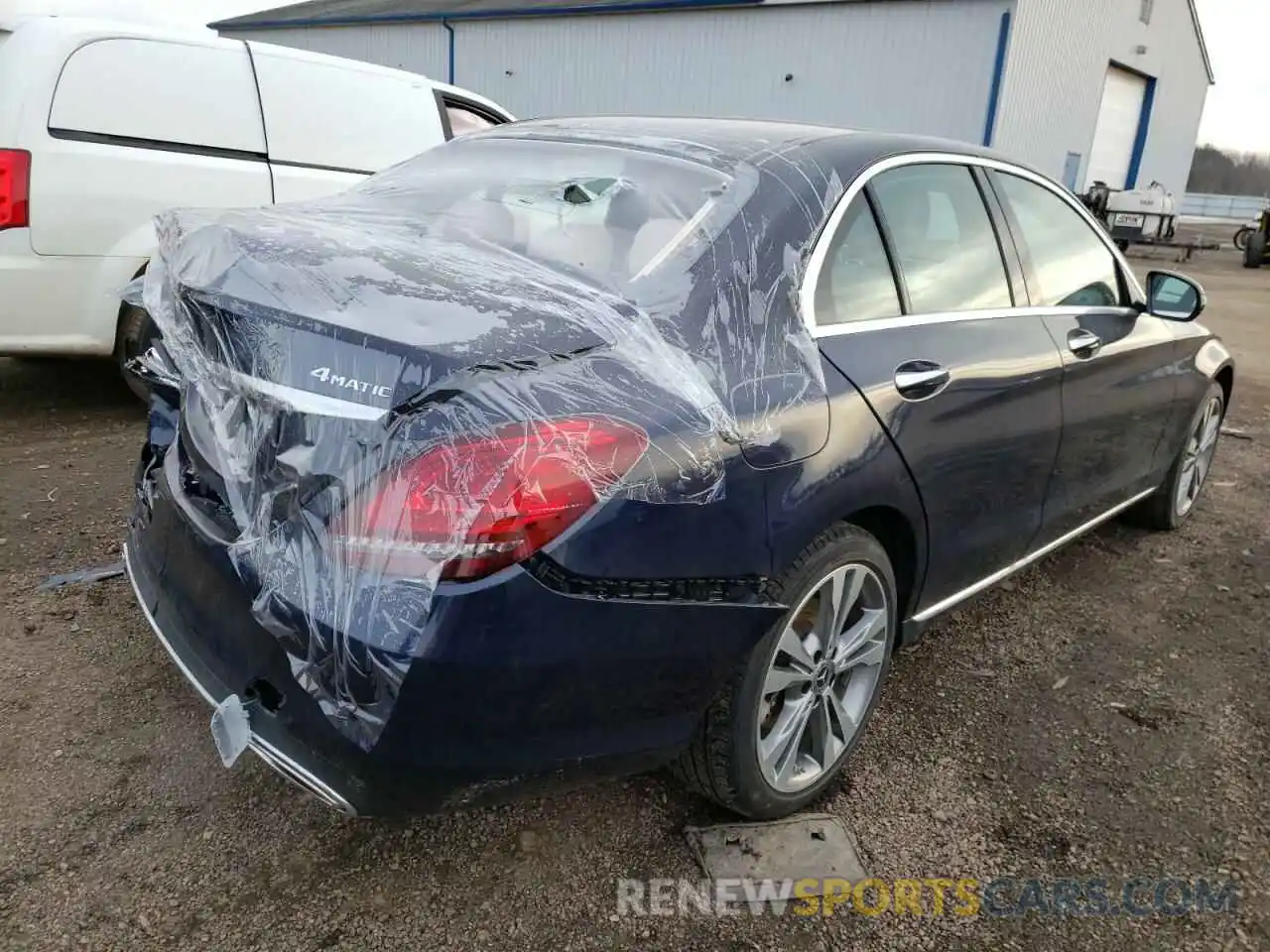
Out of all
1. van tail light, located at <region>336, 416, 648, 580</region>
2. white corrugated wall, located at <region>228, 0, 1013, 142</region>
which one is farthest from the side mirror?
white corrugated wall, located at <region>228, 0, 1013, 142</region>

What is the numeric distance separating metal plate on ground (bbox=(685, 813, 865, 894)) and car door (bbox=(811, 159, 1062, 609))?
71cm

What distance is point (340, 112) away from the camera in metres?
5.42

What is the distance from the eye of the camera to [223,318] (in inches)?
73.3

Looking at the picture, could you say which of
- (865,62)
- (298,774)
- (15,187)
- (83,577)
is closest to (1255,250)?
(865,62)

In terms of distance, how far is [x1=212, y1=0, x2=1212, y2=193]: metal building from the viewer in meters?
17.6

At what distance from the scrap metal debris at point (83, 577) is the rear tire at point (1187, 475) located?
13.6 feet

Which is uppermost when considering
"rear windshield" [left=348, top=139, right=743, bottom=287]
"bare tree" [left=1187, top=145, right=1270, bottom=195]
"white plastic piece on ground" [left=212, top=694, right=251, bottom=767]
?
"rear windshield" [left=348, top=139, right=743, bottom=287]

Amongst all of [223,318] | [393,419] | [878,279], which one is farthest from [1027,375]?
[223,318]

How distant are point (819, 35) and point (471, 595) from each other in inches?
782

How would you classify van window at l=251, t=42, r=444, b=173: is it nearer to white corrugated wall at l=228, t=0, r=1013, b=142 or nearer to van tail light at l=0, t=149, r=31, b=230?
van tail light at l=0, t=149, r=31, b=230

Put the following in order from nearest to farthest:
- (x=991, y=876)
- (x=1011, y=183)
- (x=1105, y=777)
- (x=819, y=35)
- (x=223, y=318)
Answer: (x=223, y=318) → (x=991, y=876) → (x=1105, y=777) → (x=1011, y=183) → (x=819, y=35)

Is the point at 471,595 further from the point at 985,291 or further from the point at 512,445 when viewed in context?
the point at 985,291

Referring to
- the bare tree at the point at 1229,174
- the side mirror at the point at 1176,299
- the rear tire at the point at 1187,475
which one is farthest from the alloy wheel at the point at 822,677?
the bare tree at the point at 1229,174

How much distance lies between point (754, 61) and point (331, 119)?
1643cm
